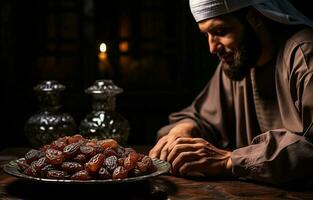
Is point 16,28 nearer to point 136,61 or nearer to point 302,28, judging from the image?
point 136,61

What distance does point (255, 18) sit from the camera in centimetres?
324

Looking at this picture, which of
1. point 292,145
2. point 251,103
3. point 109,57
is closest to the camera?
point 292,145

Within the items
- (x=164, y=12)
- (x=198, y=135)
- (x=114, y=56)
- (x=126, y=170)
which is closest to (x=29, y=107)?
(x=114, y=56)

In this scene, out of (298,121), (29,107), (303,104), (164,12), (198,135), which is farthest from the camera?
(164,12)

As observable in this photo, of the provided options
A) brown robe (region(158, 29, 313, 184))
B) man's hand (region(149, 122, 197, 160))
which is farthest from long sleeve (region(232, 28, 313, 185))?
man's hand (region(149, 122, 197, 160))

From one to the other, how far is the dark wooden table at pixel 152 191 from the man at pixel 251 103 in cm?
11

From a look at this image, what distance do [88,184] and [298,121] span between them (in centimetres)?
125

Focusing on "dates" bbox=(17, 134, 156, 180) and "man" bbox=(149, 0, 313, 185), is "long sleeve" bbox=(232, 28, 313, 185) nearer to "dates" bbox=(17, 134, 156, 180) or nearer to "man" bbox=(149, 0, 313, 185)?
"man" bbox=(149, 0, 313, 185)

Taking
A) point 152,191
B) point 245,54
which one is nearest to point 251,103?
point 245,54

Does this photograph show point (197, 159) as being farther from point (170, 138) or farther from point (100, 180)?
point (100, 180)

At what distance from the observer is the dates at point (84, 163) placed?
2184mm

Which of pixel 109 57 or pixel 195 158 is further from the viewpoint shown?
pixel 109 57

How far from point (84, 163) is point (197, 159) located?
0.56 meters

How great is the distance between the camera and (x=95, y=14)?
633 centimetres
